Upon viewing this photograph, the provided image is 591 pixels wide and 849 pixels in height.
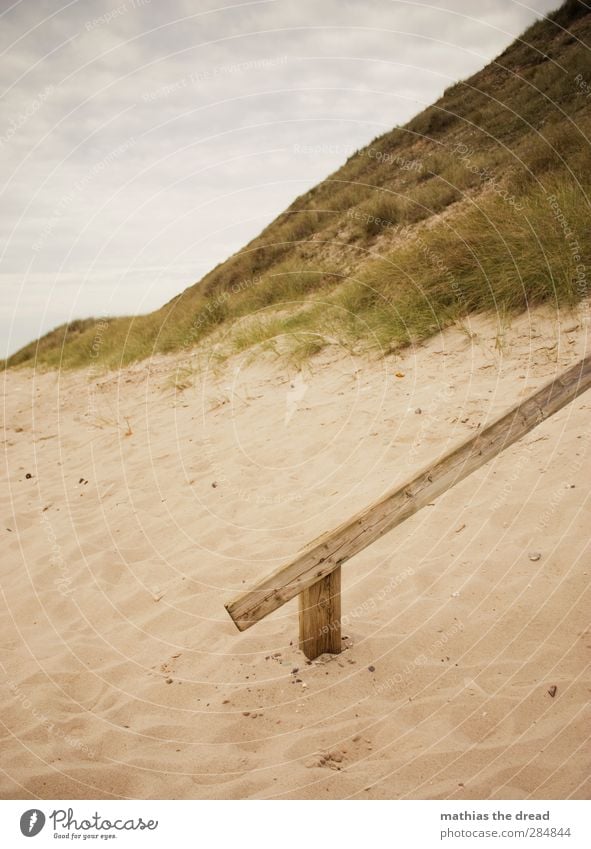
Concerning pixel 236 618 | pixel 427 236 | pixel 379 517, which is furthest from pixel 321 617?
pixel 427 236

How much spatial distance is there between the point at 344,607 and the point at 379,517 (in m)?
1.00

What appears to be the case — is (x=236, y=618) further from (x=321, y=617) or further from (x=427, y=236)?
(x=427, y=236)

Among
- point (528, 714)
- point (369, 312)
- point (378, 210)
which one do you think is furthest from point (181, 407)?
point (378, 210)

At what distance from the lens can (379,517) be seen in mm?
2443

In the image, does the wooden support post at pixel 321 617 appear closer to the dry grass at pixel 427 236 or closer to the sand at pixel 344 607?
the sand at pixel 344 607

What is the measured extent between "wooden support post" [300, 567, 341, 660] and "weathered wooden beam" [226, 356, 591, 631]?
0.13m

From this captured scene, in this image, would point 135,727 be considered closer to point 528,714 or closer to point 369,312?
point 528,714

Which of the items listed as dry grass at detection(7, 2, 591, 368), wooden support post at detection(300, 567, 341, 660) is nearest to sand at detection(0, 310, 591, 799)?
wooden support post at detection(300, 567, 341, 660)

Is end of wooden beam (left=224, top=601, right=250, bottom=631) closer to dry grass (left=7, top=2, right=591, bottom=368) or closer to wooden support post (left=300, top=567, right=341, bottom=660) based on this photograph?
wooden support post (left=300, top=567, right=341, bottom=660)

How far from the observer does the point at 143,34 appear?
4.63 metres

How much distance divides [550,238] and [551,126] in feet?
18.2

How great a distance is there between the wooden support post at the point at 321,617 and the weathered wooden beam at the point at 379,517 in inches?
5.2

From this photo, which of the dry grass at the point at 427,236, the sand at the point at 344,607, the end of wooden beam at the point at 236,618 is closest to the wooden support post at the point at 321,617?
the sand at the point at 344,607

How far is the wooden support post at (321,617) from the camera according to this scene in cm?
262
